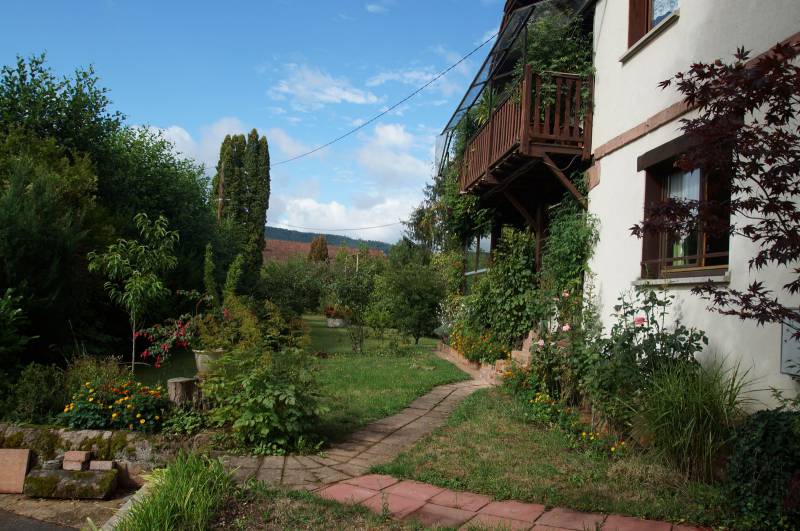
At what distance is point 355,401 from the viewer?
23.9 ft

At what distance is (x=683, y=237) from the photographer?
18.7 ft

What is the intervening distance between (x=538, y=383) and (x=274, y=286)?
15064 mm

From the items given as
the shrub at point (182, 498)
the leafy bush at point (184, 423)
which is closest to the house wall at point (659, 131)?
the shrub at point (182, 498)

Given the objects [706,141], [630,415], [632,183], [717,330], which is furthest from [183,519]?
[632,183]

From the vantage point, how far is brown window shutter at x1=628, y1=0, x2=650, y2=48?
681 centimetres

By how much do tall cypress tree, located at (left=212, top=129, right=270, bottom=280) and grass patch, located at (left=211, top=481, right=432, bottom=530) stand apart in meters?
22.6

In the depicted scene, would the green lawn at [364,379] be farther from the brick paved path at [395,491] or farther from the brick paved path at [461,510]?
the brick paved path at [461,510]

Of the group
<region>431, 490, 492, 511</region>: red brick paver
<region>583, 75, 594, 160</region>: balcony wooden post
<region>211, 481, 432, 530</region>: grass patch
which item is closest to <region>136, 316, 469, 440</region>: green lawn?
<region>211, 481, 432, 530</region>: grass patch

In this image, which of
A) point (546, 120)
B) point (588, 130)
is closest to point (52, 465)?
point (546, 120)

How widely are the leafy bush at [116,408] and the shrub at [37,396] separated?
32cm

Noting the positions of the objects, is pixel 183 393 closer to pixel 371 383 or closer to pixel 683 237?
pixel 371 383

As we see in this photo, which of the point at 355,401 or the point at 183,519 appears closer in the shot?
the point at 183,519

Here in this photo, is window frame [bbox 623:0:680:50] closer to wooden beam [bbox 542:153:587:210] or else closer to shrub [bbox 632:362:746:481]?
wooden beam [bbox 542:153:587:210]

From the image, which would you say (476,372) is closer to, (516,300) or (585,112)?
(516,300)
